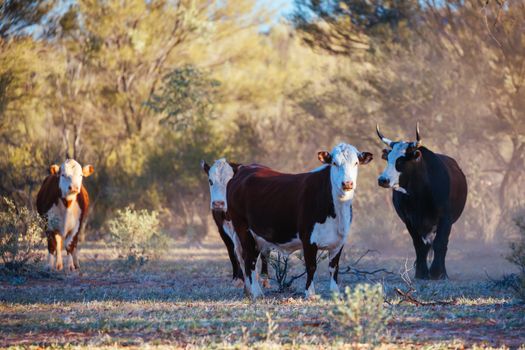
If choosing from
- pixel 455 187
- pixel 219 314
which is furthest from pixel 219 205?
pixel 219 314

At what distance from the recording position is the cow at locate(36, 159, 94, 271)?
15.1 metres

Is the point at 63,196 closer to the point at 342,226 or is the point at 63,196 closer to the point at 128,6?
the point at 342,226

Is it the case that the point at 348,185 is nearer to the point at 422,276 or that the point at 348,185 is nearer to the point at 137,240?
the point at 422,276

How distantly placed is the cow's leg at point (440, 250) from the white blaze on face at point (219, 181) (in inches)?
120

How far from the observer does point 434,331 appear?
783 cm

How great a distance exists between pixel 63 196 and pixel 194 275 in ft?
8.11

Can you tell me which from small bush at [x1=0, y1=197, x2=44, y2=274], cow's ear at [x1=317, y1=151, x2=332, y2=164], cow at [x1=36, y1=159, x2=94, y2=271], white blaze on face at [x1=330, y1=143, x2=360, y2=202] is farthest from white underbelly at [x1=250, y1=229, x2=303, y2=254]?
cow at [x1=36, y1=159, x2=94, y2=271]

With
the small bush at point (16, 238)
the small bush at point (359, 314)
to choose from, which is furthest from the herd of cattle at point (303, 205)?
the small bush at point (359, 314)

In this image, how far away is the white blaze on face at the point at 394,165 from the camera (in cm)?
1332

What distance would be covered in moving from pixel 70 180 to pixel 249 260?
16.2 feet

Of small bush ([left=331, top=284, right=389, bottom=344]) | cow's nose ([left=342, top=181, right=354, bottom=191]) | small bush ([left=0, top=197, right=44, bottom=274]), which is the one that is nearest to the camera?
small bush ([left=331, top=284, right=389, bottom=344])

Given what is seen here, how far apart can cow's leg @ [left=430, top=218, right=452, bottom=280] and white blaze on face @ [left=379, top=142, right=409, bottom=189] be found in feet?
3.04

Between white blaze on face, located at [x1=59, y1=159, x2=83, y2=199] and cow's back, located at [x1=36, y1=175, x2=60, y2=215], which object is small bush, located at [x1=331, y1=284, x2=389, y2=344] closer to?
white blaze on face, located at [x1=59, y1=159, x2=83, y2=199]

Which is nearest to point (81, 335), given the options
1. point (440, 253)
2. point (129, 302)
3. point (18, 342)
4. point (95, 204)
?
point (18, 342)
